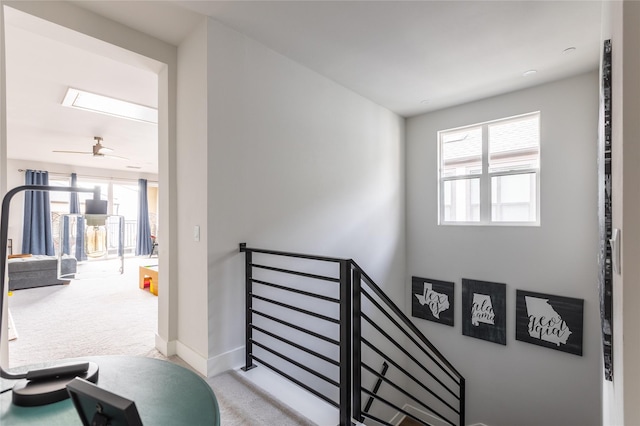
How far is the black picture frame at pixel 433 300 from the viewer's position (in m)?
4.19

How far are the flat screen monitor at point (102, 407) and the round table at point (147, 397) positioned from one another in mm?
264

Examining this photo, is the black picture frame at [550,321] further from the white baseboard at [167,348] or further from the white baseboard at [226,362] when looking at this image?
the white baseboard at [167,348]

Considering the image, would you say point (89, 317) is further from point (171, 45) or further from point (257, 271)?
point (171, 45)

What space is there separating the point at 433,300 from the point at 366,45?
344 cm

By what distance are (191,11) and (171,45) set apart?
0.49m

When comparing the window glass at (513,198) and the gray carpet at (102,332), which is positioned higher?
the window glass at (513,198)

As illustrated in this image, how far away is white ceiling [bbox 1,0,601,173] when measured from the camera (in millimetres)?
2137

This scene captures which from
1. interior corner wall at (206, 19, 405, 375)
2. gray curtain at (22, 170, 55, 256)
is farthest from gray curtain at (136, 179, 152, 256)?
interior corner wall at (206, 19, 405, 375)

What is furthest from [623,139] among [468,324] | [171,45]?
[468,324]

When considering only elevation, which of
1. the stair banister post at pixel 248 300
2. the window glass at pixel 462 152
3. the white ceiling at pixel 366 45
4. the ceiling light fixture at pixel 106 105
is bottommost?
the stair banister post at pixel 248 300

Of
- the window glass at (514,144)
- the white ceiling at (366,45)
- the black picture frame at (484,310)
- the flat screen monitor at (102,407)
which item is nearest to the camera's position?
the flat screen monitor at (102,407)

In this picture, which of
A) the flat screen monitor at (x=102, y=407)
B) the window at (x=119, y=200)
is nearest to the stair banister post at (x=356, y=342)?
the flat screen monitor at (x=102, y=407)

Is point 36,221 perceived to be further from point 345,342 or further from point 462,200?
point 462,200

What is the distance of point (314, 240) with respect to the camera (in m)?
3.05
